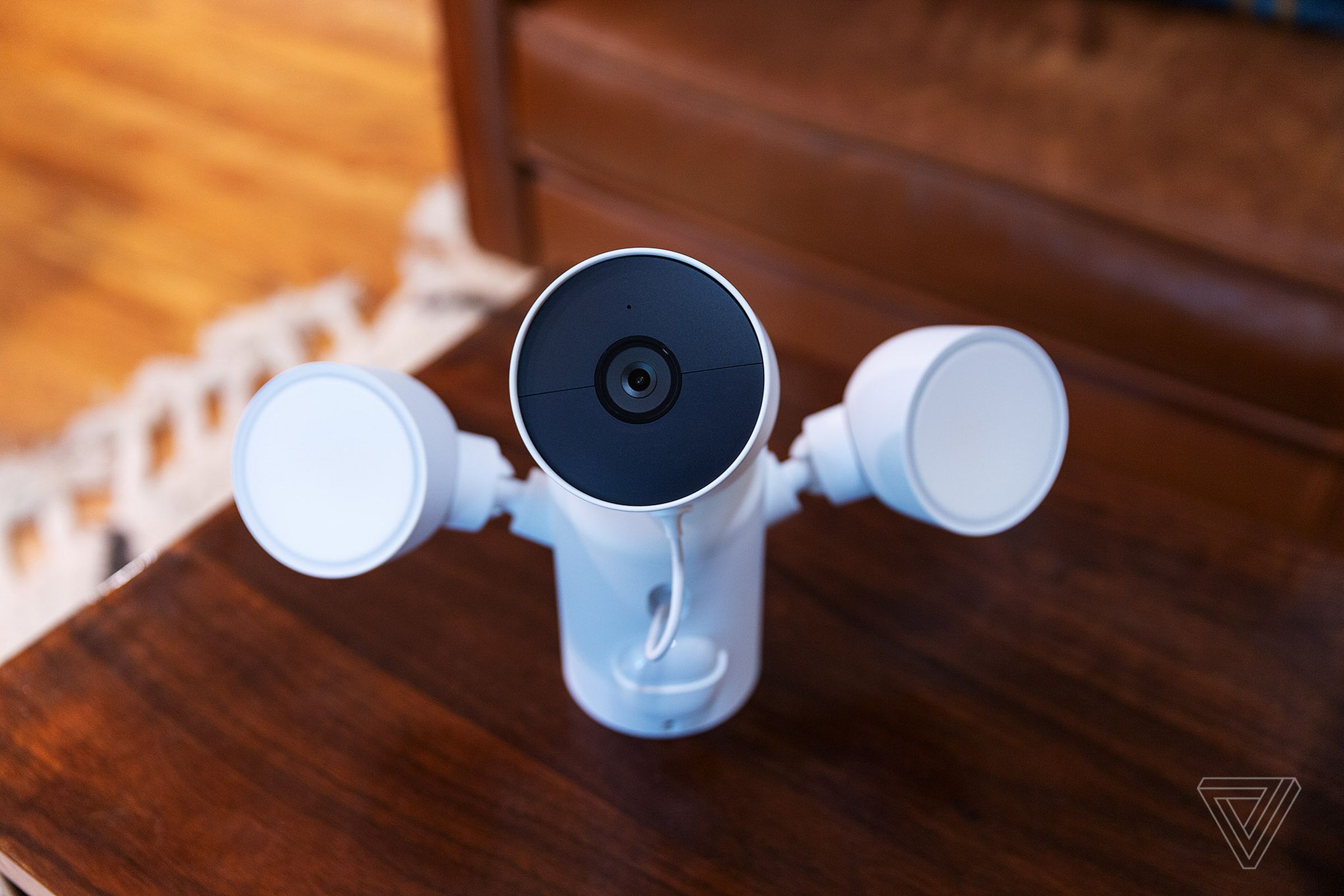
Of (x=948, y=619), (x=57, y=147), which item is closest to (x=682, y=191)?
(x=948, y=619)

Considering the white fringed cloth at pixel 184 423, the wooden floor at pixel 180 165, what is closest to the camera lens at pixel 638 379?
the white fringed cloth at pixel 184 423

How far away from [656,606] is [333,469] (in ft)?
0.58

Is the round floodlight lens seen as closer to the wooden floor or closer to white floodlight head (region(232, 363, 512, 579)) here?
white floodlight head (region(232, 363, 512, 579))

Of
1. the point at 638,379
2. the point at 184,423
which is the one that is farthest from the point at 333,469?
the point at 184,423

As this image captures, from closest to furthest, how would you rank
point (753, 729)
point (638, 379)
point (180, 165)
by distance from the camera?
point (638, 379) → point (753, 729) → point (180, 165)

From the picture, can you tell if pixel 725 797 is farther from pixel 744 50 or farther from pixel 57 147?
pixel 57 147

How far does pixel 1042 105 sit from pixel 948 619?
671 mm

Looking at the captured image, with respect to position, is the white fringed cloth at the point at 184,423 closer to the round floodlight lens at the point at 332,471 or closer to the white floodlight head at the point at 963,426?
the round floodlight lens at the point at 332,471

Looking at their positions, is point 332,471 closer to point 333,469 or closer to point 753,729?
point 333,469

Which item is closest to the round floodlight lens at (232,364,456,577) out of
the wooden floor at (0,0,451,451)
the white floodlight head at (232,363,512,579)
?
the white floodlight head at (232,363,512,579)

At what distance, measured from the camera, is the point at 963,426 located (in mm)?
546

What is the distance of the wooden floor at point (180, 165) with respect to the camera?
1569 mm

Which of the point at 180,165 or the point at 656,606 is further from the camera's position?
the point at 180,165

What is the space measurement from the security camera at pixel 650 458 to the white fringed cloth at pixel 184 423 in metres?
0.51
